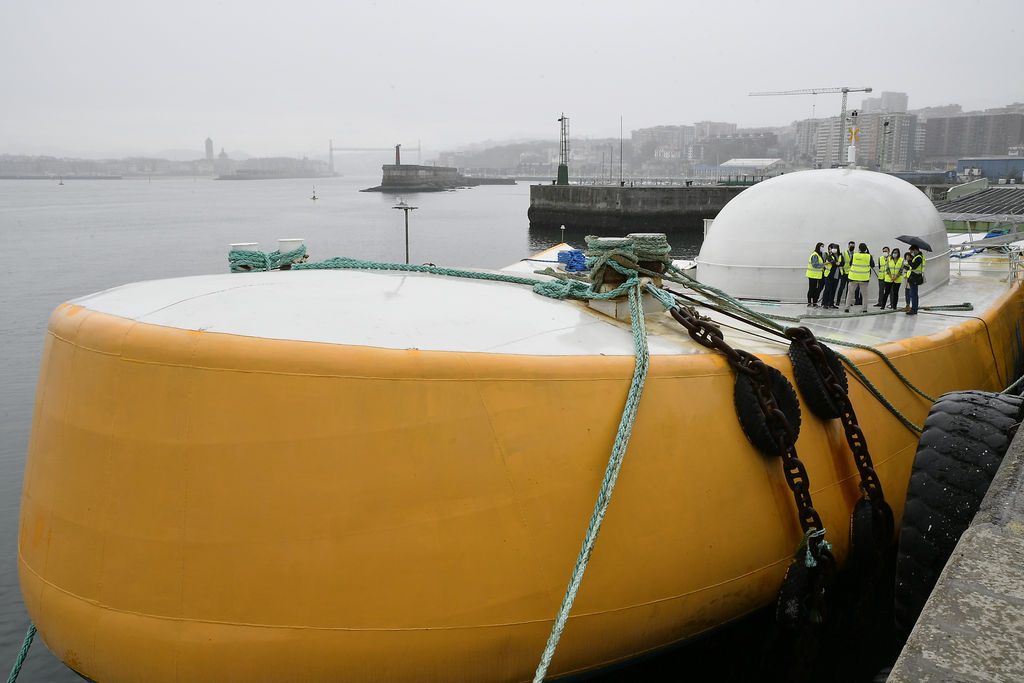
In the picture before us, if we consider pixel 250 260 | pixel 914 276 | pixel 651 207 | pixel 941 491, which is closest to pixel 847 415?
pixel 941 491

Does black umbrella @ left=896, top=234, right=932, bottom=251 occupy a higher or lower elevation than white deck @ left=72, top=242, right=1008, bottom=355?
higher

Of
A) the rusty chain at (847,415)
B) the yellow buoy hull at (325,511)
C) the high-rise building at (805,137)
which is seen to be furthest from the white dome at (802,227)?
the high-rise building at (805,137)

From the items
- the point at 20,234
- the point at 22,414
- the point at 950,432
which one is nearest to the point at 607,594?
the point at 950,432

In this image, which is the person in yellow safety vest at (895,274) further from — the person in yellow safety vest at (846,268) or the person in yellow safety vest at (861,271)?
the person in yellow safety vest at (846,268)

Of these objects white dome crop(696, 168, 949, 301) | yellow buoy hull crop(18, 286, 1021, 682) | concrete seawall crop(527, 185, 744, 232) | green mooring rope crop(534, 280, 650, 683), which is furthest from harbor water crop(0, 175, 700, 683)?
white dome crop(696, 168, 949, 301)

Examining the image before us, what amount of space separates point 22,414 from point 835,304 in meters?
13.6

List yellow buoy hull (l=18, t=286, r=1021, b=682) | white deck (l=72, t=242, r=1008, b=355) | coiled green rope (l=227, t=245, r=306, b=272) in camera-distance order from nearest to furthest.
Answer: yellow buoy hull (l=18, t=286, r=1021, b=682), white deck (l=72, t=242, r=1008, b=355), coiled green rope (l=227, t=245, r=306, b=272)

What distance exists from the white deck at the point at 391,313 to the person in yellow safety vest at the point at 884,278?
13.6 ft

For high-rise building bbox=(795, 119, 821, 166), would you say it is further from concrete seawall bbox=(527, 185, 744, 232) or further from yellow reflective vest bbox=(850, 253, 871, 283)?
yellow reflective vest bbox=(850, 253, 871, 283)

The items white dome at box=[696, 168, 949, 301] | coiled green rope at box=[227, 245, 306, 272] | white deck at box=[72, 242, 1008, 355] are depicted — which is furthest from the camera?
white dome at box=[696, 168, 949, 301]

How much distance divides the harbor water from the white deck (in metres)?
4.22

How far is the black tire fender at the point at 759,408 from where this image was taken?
5172mm

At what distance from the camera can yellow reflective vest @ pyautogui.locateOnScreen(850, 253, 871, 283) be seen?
31.3 feet

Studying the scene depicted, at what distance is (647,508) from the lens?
475cm
